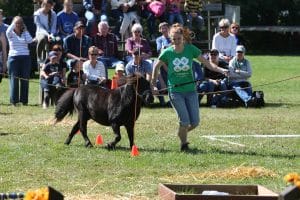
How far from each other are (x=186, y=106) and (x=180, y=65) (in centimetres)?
62

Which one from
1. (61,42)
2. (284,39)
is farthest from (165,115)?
(284,39)

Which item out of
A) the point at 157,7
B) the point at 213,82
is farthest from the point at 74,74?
the point at 157,7

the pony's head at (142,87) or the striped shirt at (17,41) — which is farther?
the striped shirt at (17,41)

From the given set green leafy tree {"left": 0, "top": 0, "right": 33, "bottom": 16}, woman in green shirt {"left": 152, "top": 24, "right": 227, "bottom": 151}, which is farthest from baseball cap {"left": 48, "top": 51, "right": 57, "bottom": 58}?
green leafy tree {"left": 0, "top": 0, "right": 33, "bottom": 16}

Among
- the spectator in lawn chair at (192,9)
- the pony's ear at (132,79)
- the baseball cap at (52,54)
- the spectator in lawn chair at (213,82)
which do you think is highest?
the spectator in lawn chair at (192,9)

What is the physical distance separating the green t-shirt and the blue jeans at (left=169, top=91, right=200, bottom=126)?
8 cm

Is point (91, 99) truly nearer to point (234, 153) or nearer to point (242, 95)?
point (234, 153)

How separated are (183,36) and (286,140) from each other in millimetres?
2683

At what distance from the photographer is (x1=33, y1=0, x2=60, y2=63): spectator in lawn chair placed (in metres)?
18.6

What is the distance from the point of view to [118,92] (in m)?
11.7

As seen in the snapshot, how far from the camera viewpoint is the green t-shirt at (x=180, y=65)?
11414 mm

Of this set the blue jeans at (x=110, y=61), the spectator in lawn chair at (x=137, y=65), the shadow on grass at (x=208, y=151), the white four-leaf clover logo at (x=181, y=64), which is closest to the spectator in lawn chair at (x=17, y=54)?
the blue jeans at (x=110, y=61)

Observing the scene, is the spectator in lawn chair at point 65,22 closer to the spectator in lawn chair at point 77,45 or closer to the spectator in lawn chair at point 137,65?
the spectator in lawn chair at point 77,45

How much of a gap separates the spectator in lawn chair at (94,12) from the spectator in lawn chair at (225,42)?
312cm
